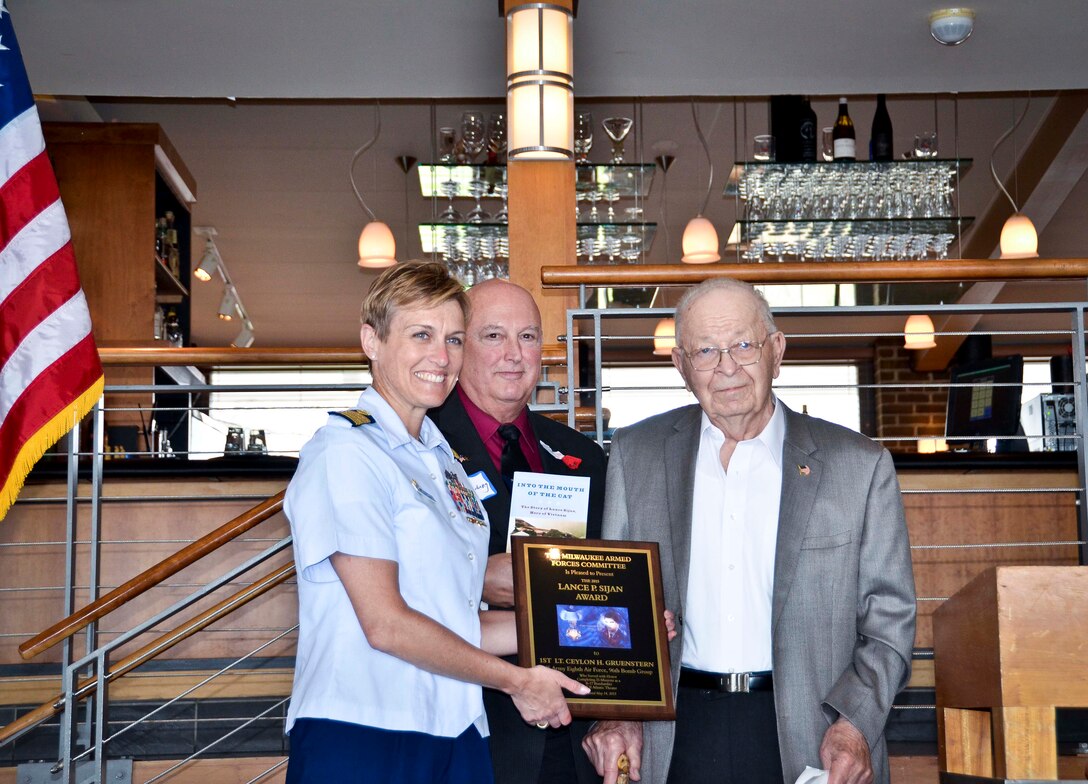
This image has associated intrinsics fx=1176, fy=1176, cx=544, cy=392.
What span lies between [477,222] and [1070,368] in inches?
112

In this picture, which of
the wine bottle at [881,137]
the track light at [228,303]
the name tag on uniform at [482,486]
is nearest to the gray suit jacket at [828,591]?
the name tag on uniform at [482,486]

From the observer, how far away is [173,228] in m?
7.84

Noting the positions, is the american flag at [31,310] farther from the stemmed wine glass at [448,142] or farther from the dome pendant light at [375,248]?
the dome pendant light at [375,248]

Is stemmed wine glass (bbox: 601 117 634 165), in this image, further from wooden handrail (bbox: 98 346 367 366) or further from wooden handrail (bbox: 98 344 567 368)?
wooden handrail (bbox: 98 346 367 366)

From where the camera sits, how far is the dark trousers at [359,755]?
65.3 inches

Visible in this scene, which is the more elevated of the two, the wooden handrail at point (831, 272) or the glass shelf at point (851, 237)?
the glass shelf at point (851, 237)

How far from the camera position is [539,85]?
3898 millimetres

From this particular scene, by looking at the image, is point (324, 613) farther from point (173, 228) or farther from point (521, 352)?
point (173, 228)

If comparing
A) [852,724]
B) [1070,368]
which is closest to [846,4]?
[1070,368]

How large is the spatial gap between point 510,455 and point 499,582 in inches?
12.7

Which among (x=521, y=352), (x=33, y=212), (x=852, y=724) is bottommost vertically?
(x=852, y=724)

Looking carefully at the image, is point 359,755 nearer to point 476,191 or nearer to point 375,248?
point 476,191

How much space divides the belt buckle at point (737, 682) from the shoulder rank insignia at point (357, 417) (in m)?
0.74

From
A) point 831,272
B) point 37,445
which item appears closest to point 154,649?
point 37,445
